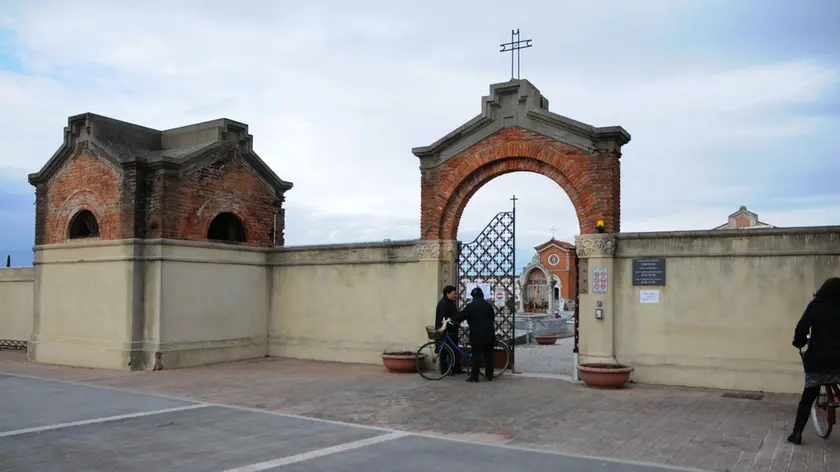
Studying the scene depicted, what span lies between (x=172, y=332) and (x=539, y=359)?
8729 millimetres

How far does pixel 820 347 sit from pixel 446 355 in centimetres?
701

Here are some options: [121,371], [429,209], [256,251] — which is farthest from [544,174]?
[121,371]

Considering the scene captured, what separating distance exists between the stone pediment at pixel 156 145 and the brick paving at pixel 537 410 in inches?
180

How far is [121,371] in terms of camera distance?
1445 centimetres

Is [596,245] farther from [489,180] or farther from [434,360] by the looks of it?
[434,360]

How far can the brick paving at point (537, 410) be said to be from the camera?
23.6ft

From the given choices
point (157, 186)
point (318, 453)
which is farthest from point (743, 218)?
point (318, 453)

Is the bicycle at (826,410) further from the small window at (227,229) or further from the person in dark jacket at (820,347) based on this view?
the small window at (227,229)

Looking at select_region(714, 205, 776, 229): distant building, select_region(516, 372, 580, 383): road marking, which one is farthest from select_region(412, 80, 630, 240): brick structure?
select_region(714, 205, 776, 229): distant building

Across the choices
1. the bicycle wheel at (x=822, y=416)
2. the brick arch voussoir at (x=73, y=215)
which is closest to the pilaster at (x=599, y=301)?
the bicycle wheel at (x=822, y=416)

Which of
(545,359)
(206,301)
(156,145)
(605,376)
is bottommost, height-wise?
(545,359)

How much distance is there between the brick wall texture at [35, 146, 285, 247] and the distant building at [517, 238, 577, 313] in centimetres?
3155

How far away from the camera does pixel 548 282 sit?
48812 millimetres

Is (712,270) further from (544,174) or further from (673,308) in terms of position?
(544,174)
